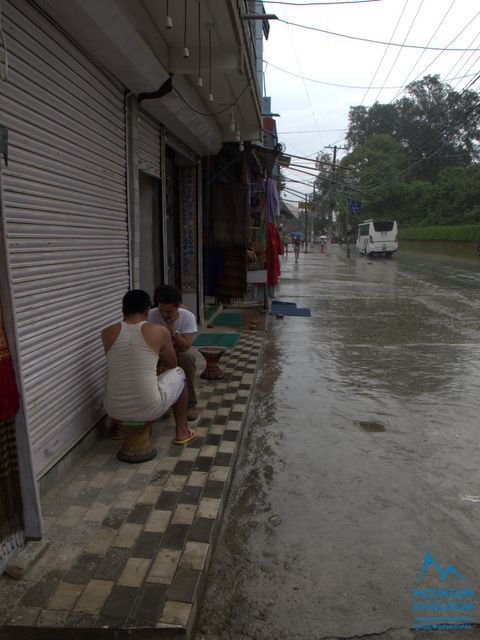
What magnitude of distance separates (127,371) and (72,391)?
0.47 meters

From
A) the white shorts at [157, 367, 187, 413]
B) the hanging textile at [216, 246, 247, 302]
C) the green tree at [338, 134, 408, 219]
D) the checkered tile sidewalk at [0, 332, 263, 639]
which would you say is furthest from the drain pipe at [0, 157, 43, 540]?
the green tree at [338, 134, 408, 219]

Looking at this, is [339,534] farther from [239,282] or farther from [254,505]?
[239,282]

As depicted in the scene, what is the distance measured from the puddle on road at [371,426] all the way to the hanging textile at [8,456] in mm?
3066

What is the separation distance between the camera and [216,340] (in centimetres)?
781

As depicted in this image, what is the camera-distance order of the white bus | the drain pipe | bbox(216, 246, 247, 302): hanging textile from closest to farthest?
the drain pipe < bbox(216, 246, 247, 302): hanging textile < the white bus

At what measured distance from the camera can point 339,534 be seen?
9.61ft

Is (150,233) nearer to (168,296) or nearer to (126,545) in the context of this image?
(168,296)

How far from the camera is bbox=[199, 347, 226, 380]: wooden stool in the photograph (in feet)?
18.0

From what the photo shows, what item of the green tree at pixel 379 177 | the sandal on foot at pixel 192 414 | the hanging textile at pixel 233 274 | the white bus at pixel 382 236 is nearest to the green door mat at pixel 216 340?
the hanging textile at pixel 233 274

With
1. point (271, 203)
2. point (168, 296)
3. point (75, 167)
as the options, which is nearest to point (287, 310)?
point (271, 203)

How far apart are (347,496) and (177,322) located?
6.31 ft

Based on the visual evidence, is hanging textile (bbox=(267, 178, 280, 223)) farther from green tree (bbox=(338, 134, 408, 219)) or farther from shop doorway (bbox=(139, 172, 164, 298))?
green tree (bbox=(338, 134, 408, 219))

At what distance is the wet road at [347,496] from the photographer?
2.37 metres

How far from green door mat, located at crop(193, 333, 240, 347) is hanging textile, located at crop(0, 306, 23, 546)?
5.12 metres
